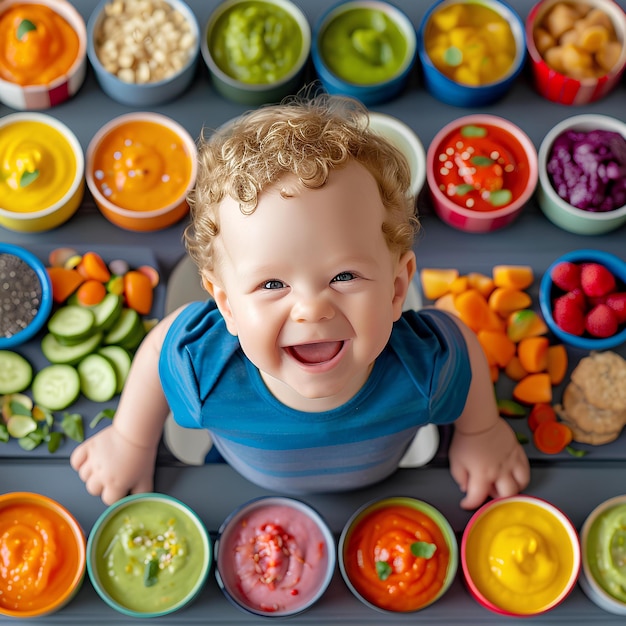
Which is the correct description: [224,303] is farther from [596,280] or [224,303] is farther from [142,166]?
[596,280]

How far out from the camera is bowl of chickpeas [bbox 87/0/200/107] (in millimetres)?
2014

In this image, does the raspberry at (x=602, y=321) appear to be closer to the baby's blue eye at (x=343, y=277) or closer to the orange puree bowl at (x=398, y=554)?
the orange puree bowl at (x=398, y=554)

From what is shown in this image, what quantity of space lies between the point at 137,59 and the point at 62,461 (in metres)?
0.86

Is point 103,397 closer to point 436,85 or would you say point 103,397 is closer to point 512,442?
point 512,442

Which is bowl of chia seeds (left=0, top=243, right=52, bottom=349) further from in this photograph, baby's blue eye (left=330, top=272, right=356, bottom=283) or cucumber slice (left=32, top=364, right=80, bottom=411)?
baby's blue eye (left=330, top=272, right=356, bottom=283)

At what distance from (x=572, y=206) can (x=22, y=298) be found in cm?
110

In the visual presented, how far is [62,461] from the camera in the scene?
69.8 inches

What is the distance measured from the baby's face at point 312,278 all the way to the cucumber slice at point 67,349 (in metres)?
0.62

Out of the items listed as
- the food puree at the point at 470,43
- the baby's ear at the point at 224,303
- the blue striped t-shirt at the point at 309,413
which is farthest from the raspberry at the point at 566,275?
the baby's ear at the point at 224,303

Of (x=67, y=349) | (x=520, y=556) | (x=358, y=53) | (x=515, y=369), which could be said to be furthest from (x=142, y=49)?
(x=520, y=556)

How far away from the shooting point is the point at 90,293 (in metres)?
1.83

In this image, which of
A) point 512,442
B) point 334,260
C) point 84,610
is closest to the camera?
point 334,260

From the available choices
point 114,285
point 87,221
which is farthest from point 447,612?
point 87,221

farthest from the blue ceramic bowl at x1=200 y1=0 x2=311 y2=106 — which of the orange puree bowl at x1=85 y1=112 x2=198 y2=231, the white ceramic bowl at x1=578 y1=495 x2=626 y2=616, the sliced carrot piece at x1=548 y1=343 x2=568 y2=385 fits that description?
the white ceramic bowl at x1=578 y1=495 x2=626 y2=616
